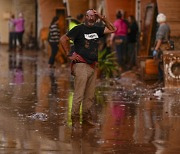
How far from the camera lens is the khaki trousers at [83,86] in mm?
10828

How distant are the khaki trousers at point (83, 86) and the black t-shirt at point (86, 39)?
165 millimetres

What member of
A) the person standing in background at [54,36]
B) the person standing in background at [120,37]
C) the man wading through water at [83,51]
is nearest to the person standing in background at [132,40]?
the person standing in background at [120,37]

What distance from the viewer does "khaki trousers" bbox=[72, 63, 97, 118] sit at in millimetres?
10828

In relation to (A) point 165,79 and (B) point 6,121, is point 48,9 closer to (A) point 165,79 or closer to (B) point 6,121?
(A) point 165,79

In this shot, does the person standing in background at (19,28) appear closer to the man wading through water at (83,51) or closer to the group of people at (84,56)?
the group of people at (84,56)

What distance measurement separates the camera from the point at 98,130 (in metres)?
10.0

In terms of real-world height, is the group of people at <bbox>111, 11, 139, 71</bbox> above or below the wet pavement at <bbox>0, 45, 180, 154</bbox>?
above

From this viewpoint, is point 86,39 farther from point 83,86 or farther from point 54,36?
point 54,36

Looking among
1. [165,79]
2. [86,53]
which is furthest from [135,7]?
[86,53]

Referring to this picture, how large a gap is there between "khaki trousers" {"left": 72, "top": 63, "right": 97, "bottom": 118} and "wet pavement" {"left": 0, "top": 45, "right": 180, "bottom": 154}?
318mm

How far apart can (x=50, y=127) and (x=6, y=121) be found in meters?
0.86

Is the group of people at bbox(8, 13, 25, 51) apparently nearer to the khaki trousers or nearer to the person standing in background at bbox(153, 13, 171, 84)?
the person standing in background at bbox(153, 13, 171, 84)

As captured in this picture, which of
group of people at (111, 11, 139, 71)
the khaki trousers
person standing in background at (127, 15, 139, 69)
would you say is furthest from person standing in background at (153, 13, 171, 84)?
the khaki trousers

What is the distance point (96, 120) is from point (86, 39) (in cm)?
136
